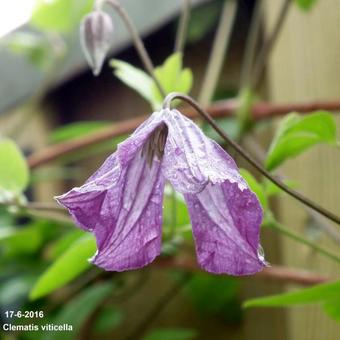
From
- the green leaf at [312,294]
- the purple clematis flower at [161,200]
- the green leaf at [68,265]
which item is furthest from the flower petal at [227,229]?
the green leaf at [68,265]

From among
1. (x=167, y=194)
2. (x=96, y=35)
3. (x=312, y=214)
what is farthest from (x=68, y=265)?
(x=312, y=214)

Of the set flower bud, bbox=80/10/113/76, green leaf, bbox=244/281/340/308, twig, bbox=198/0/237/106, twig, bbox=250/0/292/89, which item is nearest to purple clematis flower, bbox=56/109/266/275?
green leaf, bbox=244/281/340/308

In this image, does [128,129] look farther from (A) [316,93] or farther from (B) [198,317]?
(B) [198,317]

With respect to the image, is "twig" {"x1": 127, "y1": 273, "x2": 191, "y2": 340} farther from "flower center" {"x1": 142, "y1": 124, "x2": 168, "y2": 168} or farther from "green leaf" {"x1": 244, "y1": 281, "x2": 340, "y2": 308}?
"flower center" {"x1": 142, "y1": 124, "x2": 168, "y2": 168}

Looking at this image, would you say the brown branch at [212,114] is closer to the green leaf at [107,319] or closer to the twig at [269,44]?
the twig at [269,44]

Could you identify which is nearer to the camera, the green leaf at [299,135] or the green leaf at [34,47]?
the green leaf at [299,135]

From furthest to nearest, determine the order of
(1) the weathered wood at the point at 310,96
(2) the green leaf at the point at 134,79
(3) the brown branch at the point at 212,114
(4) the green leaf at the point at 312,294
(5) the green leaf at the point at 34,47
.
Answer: (5) the green leaf at the point at 34,47 → (1) the weathered wood at the point at 310,96 → (3) the brown branch at the point at 212,114 → (2) the green leaf at the point at 134,79 → (4) the green leaf at the point at 312,294

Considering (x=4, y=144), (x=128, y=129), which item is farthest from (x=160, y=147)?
(x=128, y=129)
